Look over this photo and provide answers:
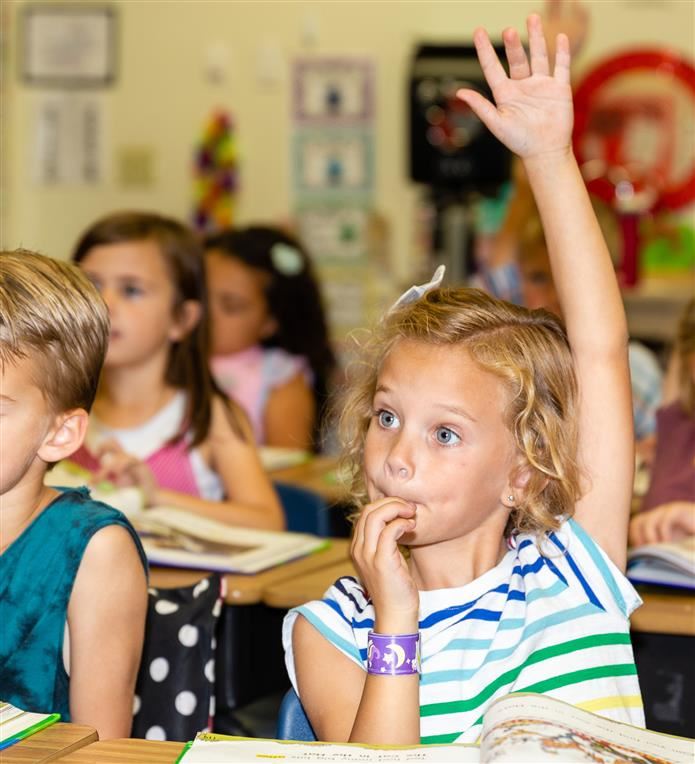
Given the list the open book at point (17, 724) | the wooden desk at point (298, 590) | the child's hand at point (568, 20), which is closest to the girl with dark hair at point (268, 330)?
the child's hand at point (568, 20)

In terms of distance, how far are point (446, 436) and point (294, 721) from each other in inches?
13.9

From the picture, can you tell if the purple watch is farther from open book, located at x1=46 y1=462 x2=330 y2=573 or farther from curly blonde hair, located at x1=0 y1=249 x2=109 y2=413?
open book, located at x1=46 y1=462 x2=330 y2=573

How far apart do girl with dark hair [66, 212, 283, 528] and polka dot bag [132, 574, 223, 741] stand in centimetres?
84

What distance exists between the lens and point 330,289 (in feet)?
17.3

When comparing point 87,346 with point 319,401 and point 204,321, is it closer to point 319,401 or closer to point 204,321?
point 204,321

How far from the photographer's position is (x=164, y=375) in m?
2.71

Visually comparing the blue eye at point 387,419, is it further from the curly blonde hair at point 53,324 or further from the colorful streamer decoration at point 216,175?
the colorful streamer decoration at point 216,175

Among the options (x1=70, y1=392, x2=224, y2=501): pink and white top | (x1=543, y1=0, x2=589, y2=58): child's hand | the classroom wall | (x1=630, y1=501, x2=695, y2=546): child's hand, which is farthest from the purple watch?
the classroom wall

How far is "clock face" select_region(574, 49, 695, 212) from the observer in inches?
193

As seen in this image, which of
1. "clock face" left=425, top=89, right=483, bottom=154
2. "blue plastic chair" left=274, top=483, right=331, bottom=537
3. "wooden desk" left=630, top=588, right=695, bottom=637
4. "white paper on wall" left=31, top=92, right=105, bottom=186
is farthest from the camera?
"white paper on wall" left=31, top=92, right=105, bottom=186

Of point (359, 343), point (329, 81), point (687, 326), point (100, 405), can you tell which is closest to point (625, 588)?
point (359, 343)

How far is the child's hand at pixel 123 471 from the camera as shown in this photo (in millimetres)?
2221

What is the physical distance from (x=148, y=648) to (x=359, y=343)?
0.48 metres

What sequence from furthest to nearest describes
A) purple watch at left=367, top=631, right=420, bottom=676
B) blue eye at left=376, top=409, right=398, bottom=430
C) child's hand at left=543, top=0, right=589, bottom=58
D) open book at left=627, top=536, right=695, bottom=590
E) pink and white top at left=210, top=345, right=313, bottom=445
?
child's hand at left=543, top=0, right=589, bottom=58, pink and white top at left=210, top=345, right=313, bottom=445, open book at left=627, top=536, right=695, bottom=590, blue eye at left=376, top=409, right=398, bottom=430, purple watch at left=367, top=631, right=420, bottom=676
